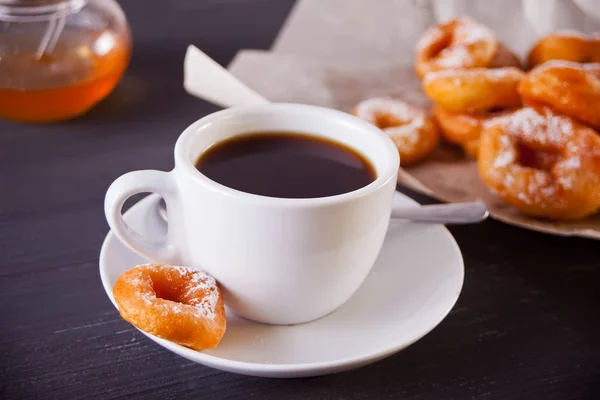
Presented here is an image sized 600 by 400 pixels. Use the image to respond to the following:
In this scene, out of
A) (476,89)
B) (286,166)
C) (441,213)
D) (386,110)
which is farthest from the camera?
(386,110)

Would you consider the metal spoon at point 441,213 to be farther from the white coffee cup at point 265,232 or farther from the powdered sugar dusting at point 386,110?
the powdered sugar dusting at point 386,110

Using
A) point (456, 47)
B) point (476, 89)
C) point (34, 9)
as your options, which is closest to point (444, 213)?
point (476, 89)

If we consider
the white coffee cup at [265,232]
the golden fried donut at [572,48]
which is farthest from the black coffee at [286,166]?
the golden fried donut at [572,48]

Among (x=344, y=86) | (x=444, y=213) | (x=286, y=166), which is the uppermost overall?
(x=286, y=166)

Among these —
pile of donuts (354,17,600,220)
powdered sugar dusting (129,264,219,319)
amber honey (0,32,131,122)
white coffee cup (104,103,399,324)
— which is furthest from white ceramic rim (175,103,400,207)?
amber honey (0,32,131,122)

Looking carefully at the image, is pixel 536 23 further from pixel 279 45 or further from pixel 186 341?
pixel 186 341

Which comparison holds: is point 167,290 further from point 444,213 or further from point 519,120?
point 519,120

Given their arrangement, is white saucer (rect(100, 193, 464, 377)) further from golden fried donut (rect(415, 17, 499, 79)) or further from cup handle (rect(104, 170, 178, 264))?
golden fried donut (rect(415, 17, 499, 79))
